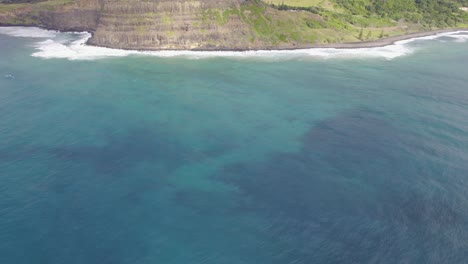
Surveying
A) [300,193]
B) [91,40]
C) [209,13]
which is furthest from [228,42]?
[300,193]

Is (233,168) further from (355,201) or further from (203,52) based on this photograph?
(203,52)

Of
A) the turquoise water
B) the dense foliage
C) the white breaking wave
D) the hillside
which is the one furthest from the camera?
the dense foliage

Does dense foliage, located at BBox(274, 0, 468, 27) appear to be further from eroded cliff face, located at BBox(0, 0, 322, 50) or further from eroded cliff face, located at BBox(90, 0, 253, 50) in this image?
eroded cliff face, located at BBox(90, 0, 253, 50)

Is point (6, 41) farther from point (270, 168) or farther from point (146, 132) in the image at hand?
point (270, 168)

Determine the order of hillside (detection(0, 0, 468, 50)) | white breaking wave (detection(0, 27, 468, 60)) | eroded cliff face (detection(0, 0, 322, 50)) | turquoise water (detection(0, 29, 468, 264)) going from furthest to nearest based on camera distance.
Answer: hillside (detection(0, 0, 468, 50)), eroded cliff face (detection(0, 0, 322, 50)), white breaking wave (detection(0, 27, 468, 60)), turquoise water (detection(0, 29, 468, 264))

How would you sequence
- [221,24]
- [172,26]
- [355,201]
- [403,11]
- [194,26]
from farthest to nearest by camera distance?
[403,11] < [221,24] < [194,26] < [172,26] < [355,201]

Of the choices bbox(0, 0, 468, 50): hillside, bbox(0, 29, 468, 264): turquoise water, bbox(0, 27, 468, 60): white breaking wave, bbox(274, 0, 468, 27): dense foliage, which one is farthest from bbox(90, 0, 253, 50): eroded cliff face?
bbox(274, 0, 468, 27): dense foliage

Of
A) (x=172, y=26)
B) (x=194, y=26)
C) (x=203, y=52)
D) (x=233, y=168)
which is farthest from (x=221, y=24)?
(x=233, y=168)

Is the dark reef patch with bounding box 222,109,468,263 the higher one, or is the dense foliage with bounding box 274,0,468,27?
the dense foliage with bounding box 274,0,468,27
